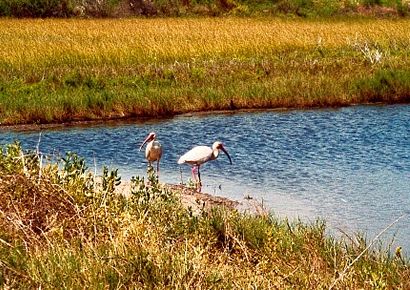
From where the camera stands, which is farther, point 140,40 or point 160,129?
point 140,40

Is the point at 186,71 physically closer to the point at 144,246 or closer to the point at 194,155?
the point at 194,155

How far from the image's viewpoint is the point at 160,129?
16.7 m

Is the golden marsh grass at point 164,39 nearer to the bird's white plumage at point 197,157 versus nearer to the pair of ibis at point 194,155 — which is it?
the pair of ibis at point 194,155

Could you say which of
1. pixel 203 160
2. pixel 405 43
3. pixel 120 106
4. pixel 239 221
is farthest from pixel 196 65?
pixel 239 221

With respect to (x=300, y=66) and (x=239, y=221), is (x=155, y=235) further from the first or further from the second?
(x=300, y=66)

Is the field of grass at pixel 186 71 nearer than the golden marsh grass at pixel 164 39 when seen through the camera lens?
Yes

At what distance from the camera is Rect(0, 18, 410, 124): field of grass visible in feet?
59.7

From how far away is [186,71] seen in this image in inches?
808

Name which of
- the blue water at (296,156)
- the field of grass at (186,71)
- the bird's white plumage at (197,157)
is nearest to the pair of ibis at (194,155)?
the bird's white plumage at (197,157)

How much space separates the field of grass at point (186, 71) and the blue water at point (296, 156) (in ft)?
2.32

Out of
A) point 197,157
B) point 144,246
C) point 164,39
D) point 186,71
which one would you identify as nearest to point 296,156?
point 197,157

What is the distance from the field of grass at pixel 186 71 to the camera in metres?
18.2

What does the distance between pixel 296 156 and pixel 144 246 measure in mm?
7866

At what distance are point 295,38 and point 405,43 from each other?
309 centimetres
